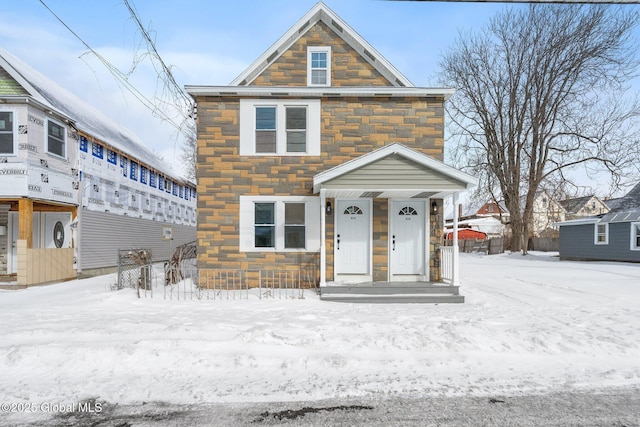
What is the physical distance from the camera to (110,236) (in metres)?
15.1

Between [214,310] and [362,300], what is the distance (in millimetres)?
3494

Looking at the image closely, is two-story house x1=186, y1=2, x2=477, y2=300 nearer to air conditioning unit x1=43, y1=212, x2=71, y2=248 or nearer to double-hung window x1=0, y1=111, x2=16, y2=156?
double-hung window x1=0, y1=111, x2=16, y2=156

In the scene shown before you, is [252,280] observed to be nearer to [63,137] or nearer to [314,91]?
[314,91]

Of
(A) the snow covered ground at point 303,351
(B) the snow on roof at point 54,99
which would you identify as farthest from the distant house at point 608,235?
(B) the snow on roof at point 54,99

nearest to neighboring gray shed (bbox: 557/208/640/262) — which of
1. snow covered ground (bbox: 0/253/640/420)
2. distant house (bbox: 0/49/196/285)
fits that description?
snow covered ground (bbox: 0/253/640/420)

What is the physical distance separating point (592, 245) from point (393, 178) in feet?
66.9

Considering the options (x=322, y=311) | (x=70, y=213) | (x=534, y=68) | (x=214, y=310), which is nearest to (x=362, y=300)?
(x=322, y=311)

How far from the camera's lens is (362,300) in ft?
27.8

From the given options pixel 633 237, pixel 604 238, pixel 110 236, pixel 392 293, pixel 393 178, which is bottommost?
pixel 392 293

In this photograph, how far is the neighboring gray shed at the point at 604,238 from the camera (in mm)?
19062

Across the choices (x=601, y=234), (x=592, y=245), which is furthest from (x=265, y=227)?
(x=592, y=245)

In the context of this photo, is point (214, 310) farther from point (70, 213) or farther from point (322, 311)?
point (70, 213)

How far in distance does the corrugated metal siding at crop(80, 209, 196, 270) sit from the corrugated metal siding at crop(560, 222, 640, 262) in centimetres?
2658

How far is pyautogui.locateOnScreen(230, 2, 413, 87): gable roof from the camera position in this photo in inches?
421
